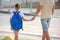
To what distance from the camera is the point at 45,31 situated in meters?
6.76

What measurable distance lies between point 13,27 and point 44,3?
1.28m

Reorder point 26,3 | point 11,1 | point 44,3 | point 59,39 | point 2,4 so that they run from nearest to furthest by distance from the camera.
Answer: point 44,3
point 59,39
point 11,1
point 2,4
point 26,3

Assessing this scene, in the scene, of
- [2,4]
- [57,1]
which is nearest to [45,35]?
[2,4]

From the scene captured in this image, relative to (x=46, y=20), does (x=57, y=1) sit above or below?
below

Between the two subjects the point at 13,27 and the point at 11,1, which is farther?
the point at 11,1

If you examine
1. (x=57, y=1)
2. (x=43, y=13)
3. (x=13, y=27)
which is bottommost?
(x=57, y=1)

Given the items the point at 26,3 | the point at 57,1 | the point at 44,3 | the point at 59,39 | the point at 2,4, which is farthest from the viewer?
the point at 57,1

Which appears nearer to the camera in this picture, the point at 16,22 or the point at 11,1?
the point at 16,22

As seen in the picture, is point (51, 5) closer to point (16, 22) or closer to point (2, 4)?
point (16, 22)

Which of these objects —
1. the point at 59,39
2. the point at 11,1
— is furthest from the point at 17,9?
the point at 11,1

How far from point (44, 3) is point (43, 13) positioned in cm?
31

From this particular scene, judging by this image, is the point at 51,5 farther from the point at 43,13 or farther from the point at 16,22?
the point at 16,22

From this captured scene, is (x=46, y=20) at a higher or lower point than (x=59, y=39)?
higher

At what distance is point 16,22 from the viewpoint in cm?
700
